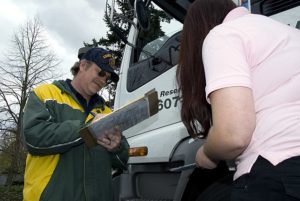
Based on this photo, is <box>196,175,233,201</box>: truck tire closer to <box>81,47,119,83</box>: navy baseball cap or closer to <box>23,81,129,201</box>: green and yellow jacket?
<box>23,81,129,201</box>: green and yellow jacket

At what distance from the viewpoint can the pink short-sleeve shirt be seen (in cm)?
142

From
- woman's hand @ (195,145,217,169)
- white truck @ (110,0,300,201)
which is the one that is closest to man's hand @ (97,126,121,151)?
white truck @ (110,0,300,201)

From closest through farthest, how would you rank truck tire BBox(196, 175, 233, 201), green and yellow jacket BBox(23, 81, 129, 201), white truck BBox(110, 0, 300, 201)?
truck tire BBox(196, 175, 233, 201)
green and yellow jacket BBox(23, 81, 129, 201)
white truck BBox(110, 0, 300, 201)

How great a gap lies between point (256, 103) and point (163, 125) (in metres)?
2.04

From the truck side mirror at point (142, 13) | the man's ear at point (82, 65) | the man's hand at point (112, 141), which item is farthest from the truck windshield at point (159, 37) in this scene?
the man's hand at point (112, 141)

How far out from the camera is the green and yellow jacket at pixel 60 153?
2.58 meters

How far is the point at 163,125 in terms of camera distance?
3516mm

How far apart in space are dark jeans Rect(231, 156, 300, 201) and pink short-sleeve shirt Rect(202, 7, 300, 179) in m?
0.02

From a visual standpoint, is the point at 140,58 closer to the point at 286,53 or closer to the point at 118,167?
the point at 118,167

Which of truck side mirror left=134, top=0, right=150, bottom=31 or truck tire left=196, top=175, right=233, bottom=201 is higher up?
truck side mirror left=134, top=0, right=150, bottom=31

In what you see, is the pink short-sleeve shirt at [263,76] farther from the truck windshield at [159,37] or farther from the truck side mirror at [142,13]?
the truck windshield at [159,37]

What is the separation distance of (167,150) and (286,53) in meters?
1.87

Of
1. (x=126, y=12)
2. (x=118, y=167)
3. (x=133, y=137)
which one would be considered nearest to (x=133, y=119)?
(x=118, y=167)

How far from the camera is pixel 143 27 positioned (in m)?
3.73
